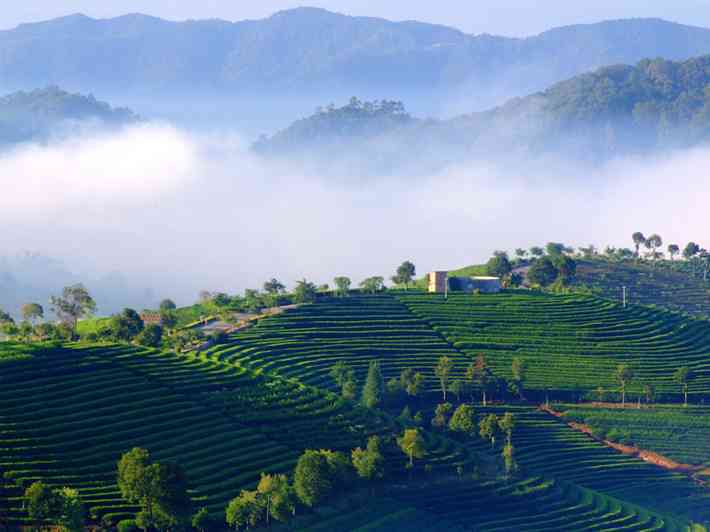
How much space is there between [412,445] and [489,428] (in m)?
10.1

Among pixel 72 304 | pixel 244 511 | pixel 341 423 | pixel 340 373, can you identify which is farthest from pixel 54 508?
pixel 72 304

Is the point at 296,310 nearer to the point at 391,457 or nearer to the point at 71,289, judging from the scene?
the point at 71,289

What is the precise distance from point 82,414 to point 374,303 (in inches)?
1663

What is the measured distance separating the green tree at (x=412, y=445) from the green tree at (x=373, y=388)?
9562 millimetres

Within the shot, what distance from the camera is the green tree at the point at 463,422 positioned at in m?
82.9

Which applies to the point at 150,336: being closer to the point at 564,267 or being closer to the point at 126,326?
the point at 126,326

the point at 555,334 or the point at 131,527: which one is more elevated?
the point at 555,334

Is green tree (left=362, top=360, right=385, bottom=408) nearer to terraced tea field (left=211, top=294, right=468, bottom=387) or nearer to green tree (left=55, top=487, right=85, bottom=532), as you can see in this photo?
terraced tea field (left=211, top=294, right=468, bottom=387)

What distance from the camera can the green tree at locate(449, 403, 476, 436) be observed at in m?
82.9

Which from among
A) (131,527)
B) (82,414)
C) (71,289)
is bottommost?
(131,527)

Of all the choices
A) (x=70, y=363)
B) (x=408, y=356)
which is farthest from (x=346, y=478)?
(x=408, y=356)

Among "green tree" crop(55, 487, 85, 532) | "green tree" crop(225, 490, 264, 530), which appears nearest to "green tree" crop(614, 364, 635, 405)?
"green tree" crop(225, 490, 264, 530)

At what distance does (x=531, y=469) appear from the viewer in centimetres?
8044

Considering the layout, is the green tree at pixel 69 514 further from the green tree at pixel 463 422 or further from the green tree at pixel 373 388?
the green tree at pixel 463 422
